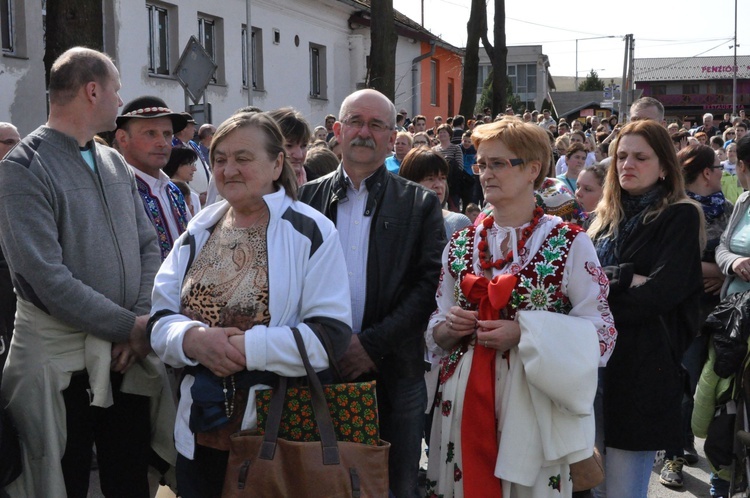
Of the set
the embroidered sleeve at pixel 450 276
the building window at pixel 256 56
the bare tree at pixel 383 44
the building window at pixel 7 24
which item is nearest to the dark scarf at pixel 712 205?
the embroidered sleeve at pixel 450 276

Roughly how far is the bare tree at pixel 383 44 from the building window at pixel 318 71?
10.1m

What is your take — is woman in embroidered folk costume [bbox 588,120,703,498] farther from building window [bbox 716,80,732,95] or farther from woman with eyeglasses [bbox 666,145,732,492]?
building window [bbox 716,80,732,95]

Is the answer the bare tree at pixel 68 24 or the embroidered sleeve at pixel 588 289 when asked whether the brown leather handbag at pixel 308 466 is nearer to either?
the embroidered sleeve at pixel 588 289

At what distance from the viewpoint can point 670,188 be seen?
12.9 feet

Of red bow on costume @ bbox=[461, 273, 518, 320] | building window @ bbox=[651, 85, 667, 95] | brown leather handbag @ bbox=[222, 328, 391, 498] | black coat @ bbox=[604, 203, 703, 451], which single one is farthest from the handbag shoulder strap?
building window @ bbox=[651, 85, 667, 95]

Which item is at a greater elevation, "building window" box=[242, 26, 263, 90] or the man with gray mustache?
"building window" box=[242, 26, 263, 90]

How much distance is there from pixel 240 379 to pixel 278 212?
641 mm

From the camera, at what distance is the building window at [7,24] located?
14.3 meters

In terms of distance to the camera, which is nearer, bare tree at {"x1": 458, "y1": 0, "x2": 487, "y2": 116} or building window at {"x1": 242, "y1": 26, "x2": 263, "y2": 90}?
building window at {"x1": 242, "y1": 26, "x2": 263, "y2": 90}

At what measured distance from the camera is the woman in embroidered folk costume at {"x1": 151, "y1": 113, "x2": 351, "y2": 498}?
3.06 m

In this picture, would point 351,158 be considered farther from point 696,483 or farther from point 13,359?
point 696,483

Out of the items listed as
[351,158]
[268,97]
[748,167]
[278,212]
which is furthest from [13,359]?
[268,97]

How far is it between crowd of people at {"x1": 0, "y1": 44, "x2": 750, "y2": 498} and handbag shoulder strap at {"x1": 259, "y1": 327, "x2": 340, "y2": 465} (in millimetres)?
50

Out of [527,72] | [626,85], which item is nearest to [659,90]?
[527,72]
